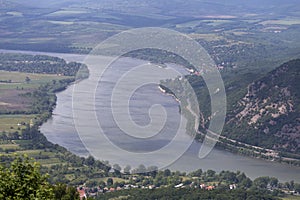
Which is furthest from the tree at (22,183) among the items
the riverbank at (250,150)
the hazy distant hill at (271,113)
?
the hazy distant hill at (271,113)

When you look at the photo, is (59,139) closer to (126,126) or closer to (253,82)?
(126,126)

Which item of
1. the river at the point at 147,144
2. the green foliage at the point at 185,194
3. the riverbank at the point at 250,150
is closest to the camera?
the green foliage at the point at 185,194

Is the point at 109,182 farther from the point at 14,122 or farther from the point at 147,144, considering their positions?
the point at 14,122

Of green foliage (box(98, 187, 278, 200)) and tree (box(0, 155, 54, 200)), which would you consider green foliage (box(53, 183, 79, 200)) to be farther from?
green foliage (box(98, 187, 278, 200))

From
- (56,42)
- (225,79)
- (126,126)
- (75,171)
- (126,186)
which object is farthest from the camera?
(56,42)

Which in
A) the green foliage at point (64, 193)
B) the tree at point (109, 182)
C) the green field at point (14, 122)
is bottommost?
the green field at point (14, 122)

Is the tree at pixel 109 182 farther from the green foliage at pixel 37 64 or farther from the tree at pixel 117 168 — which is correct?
the green foliage at pixel 37 64

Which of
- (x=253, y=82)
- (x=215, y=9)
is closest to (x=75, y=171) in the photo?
(x=253, y=82)
